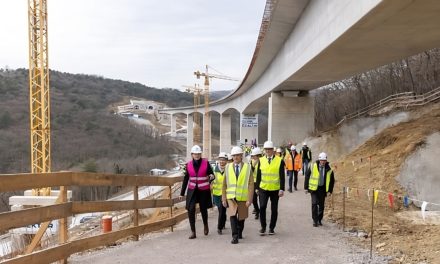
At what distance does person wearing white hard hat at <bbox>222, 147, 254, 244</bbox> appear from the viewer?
26.4 ft

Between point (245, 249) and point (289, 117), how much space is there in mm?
24773

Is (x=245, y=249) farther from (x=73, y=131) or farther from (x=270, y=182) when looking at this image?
(x=73, y=131)

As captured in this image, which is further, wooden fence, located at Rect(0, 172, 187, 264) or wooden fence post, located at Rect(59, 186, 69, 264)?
wooden fence post, located at Rect(59, 186, 69, 264)

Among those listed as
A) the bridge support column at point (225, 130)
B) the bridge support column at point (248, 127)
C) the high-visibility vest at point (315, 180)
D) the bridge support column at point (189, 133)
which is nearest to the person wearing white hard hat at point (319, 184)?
the high-visibility vest at point (315, 180)

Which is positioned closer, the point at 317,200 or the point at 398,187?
the point at 317,200

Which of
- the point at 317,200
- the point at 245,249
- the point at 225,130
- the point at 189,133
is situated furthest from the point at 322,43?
the point at 189,133

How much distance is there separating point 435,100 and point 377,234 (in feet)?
56.4

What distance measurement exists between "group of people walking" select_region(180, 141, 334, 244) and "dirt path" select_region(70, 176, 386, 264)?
1.02 ft

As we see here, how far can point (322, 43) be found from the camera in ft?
49.8

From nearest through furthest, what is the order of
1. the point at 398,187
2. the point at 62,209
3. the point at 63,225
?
the point at 62,209 < the point at 63,225 < the point at 398,187

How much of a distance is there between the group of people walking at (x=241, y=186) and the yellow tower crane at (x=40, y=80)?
30981 millimetres

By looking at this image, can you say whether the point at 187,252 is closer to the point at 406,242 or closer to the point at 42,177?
the point at 42,177

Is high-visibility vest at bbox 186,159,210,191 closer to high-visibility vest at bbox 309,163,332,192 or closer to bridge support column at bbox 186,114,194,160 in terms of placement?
high-visibility vest at bbox 309,163,332,192

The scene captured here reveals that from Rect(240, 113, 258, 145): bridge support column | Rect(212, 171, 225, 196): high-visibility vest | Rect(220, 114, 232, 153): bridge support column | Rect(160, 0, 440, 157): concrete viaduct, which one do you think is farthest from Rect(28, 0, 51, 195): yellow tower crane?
Rect(220, 114, 232, 153): bridge support column
